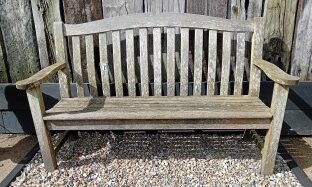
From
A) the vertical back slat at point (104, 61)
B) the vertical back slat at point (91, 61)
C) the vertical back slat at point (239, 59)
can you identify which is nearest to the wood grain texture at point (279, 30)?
the vertical back slat at point (239, 59)

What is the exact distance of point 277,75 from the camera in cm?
238

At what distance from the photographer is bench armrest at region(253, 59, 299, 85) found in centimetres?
226

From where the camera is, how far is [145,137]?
350 centimetres

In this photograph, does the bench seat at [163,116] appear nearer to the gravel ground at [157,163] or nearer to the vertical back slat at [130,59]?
the vertical back slat at [130,59]

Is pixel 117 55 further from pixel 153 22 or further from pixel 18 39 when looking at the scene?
pixel 18 39

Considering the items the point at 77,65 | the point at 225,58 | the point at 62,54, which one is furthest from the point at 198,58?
the point at 62,54

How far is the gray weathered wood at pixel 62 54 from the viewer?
2.88 meters

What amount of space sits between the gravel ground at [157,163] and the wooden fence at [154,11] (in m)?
0.98

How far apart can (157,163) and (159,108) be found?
606 millimetres

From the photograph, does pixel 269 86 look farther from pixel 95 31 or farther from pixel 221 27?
pixel 95 31

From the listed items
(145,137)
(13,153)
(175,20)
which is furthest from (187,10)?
(13,153)

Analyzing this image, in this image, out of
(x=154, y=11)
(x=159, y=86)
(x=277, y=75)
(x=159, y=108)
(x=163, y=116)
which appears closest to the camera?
(x=277, y=75)

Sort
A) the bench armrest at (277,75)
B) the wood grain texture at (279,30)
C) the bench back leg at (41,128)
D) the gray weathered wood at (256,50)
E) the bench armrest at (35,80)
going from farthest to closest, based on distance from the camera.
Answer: the wood grain texture at (279,30), the gray weathered wood at (256,50), the bench back leg at (41,128), the bench armrest at (35,80), the bench armrest at (277,75)

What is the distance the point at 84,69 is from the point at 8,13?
907 millimetres
